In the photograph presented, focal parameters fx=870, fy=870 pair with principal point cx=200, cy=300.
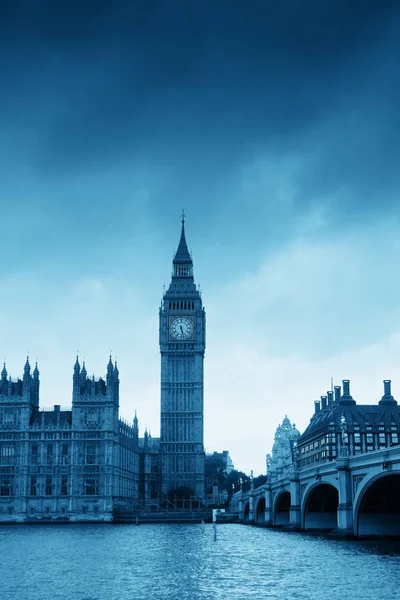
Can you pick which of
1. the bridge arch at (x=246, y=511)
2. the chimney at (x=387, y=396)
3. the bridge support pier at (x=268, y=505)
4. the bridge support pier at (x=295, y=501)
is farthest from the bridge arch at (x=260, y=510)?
the bridge support pier at (x=295, y=501)

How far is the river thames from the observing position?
148 feet

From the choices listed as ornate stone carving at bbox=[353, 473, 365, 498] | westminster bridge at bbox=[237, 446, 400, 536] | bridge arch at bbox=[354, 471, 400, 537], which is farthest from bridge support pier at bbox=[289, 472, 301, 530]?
ornate stone carving at bbox=[353, 473, 365, 498]

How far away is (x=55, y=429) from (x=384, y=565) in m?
119

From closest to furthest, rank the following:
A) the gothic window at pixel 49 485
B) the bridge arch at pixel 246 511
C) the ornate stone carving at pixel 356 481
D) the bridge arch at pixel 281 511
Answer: the ornate stone carving at pixel 356 481 < the bridge arch at pixel 281 511 < the gothic window at pixel 49 485 < the bridge arch at pixel 246 511

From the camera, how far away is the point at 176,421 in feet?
652

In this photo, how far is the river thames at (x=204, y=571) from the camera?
45.1m

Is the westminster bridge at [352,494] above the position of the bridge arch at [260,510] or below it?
above

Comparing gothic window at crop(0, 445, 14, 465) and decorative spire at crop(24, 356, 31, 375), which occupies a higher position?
decorative spire at crop(24, 356, 31, 375)

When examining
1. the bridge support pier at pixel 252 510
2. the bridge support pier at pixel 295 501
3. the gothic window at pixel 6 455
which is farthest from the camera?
the gothic window at pixel 6 455

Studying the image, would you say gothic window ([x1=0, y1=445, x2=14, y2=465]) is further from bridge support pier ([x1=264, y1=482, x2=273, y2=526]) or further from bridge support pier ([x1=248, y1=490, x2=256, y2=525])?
bridge support pier ([x1=264, y1=482, x2=273, y2=526])

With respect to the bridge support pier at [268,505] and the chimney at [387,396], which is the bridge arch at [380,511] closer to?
the bridge support pier at [268,505]

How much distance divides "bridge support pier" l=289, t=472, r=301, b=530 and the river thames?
17891 mm

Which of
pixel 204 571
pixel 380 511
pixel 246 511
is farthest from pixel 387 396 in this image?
pixel 204 571

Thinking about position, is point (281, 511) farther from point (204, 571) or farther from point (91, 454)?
point (204, 571)
